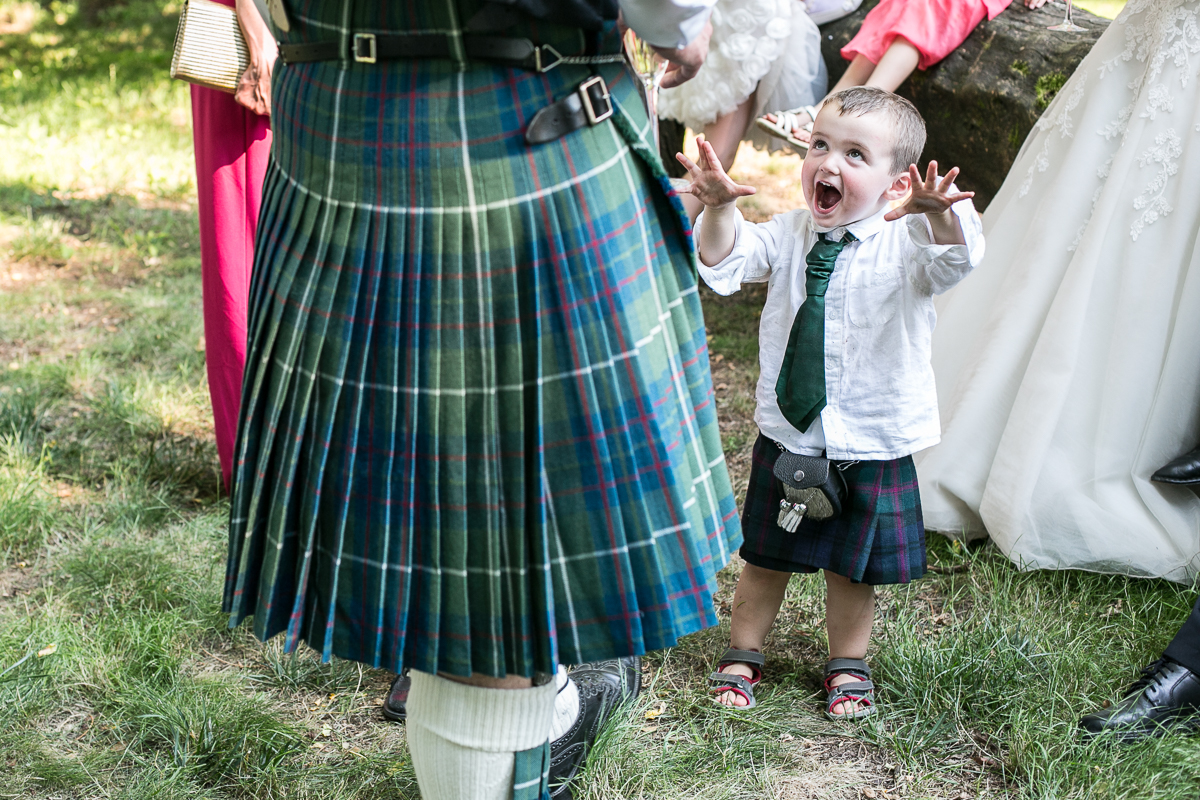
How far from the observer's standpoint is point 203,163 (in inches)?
91.7

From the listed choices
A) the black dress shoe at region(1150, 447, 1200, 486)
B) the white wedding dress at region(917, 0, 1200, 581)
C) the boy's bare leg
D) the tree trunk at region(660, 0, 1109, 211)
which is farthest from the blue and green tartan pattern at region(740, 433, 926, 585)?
the boy's bare leg

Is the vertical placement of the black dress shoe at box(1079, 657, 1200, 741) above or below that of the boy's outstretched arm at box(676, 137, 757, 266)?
below

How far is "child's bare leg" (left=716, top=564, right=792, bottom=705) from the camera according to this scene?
1975 mm

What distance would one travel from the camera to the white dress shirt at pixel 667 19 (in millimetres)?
1042

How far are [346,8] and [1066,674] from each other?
1.70 meters

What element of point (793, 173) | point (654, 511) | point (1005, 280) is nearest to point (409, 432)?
point (654, 511)

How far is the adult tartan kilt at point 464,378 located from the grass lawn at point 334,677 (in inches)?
28.7

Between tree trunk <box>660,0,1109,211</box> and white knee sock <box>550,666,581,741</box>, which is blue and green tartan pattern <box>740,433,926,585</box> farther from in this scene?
tree trunk <box>660,0,1109,211</box>

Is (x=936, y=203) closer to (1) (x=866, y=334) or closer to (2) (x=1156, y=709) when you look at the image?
(1) (x=866, y=334)

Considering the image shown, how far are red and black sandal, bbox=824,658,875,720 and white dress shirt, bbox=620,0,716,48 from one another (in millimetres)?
1273

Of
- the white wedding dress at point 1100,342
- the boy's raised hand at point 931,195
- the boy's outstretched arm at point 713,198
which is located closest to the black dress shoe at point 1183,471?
the white wedding dress at point 1100,342

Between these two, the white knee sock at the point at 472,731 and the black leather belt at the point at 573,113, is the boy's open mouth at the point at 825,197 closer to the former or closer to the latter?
the black leather belt at the point at 573,113

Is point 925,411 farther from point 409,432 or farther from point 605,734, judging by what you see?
point 409,432

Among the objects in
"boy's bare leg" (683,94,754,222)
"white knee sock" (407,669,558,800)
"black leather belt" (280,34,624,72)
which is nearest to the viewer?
"black leather belt" (280,34,624,72)
